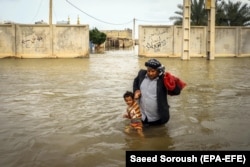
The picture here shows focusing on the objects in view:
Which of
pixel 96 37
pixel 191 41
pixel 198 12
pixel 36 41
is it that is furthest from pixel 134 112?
pixel 96 37

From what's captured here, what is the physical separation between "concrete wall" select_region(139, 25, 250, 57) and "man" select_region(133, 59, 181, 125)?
21.7 metres

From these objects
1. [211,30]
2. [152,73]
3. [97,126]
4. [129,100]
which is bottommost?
[97,126]

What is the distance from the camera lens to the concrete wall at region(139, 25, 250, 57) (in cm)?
2722

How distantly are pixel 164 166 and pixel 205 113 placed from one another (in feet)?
11.4

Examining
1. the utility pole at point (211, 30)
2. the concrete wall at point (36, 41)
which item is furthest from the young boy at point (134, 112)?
the concrete wall at point (36, 41)

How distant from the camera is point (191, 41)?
27516mm

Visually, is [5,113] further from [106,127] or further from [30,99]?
[106,127]

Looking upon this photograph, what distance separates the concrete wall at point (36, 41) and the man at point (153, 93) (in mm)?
20886

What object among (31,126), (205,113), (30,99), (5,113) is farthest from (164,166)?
(30,99)

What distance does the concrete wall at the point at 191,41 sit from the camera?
1072 inches

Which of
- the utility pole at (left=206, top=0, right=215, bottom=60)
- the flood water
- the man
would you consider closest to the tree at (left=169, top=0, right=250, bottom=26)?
the utility pole at (left=206, top=0, right=215, bottom=60)

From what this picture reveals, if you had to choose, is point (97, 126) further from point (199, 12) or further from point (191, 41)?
point (199, 12)

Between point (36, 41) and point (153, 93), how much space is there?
21.5 metres

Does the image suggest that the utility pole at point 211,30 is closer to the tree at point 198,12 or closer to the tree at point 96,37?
the tree at point 198,12
